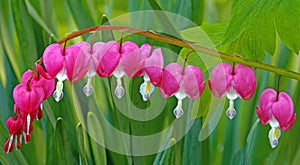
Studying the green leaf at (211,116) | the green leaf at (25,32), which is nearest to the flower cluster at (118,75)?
the green leaf at (211,116)

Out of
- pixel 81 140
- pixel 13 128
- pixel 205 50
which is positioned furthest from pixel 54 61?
pixel 81 140

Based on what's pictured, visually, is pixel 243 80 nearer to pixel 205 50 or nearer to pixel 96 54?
pixel 205 50

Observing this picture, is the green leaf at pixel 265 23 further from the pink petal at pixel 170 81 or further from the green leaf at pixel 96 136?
the green leaf at pixel 96 136

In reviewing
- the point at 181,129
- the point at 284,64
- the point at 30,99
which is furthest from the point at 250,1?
the point at 284,64

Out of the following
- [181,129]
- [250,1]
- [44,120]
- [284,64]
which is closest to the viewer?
[250,1]

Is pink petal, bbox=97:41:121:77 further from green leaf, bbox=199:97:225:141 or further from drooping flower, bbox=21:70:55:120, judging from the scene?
green leaf, bbox=199:97:225:141

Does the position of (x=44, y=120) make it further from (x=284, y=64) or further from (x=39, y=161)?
(x=284, y=64)
